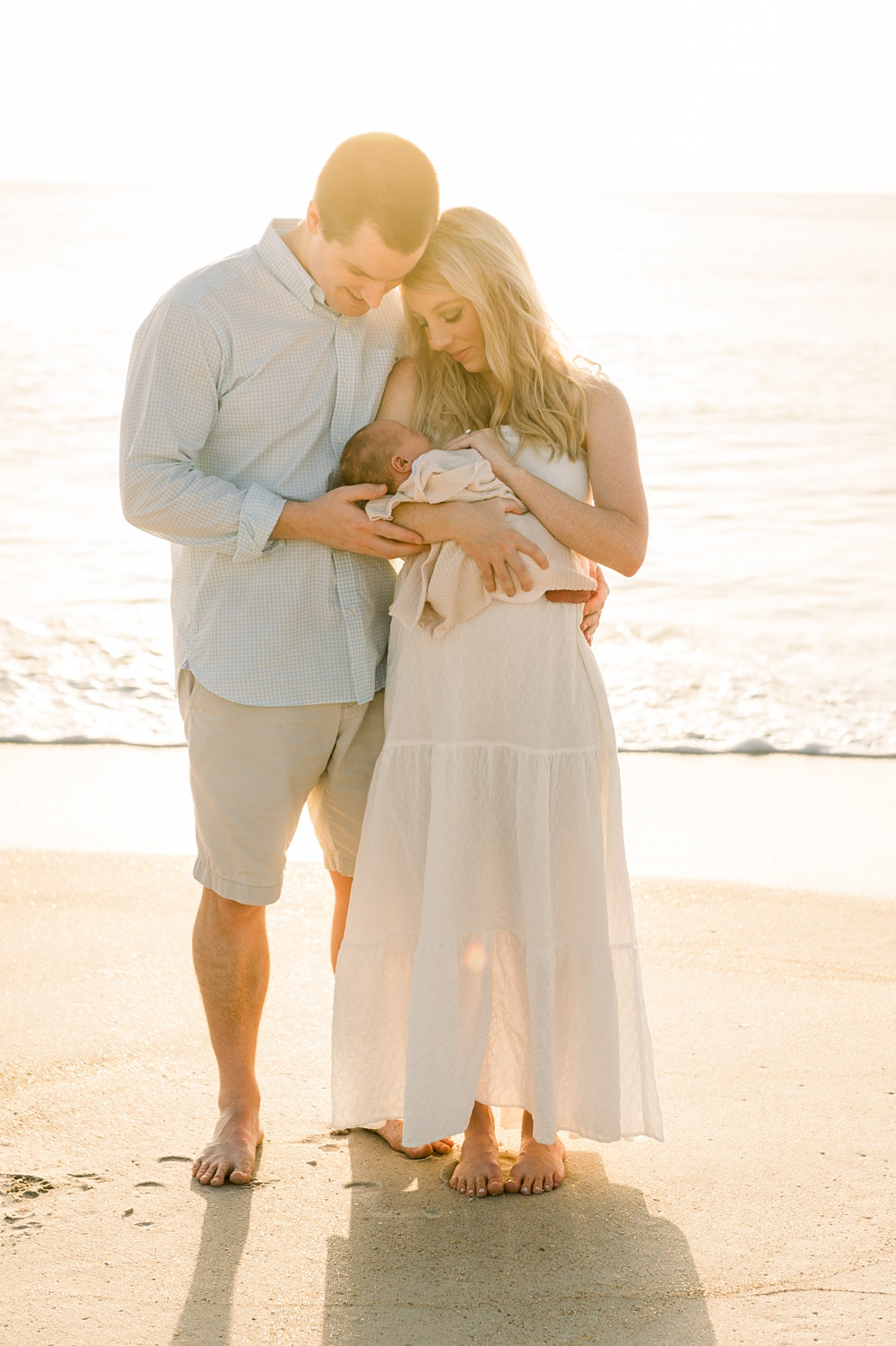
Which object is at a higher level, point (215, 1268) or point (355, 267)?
point (355, 267)

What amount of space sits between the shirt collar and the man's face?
17mm

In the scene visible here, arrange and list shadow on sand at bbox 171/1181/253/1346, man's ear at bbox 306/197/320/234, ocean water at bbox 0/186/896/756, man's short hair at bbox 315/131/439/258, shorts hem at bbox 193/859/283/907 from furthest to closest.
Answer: ocean water at bbox 0/186/896/756
shorts hem at bbox 193/859/283/907
man's ear at bbox 306/197/320/234
man's short hair at bbox 315/131/439/258
shadow on sand at bbox 171/1181/253/1346

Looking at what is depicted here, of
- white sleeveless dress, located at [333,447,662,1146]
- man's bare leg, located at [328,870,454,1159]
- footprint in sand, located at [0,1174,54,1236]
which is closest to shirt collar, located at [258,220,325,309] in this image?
white sleeveless dress, located at [333,447,662,1146]

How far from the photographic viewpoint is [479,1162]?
273 cm

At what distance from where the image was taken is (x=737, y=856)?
441 cm

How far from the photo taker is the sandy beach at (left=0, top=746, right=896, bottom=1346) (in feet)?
7.55

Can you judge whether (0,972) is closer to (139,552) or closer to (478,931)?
(478,931)

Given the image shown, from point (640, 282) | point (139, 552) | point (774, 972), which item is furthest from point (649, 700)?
point (640, 282)

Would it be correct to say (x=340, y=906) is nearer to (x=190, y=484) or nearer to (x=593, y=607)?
(x=593, y=607)

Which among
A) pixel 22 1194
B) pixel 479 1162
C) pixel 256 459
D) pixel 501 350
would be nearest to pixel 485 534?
pixel 501 350

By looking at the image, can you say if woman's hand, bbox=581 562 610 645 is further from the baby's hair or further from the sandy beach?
the sandy beach

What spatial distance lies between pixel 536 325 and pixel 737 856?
2.33 m

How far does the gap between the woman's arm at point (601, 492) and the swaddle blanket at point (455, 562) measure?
0.03 metres

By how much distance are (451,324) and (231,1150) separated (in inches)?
67.3
